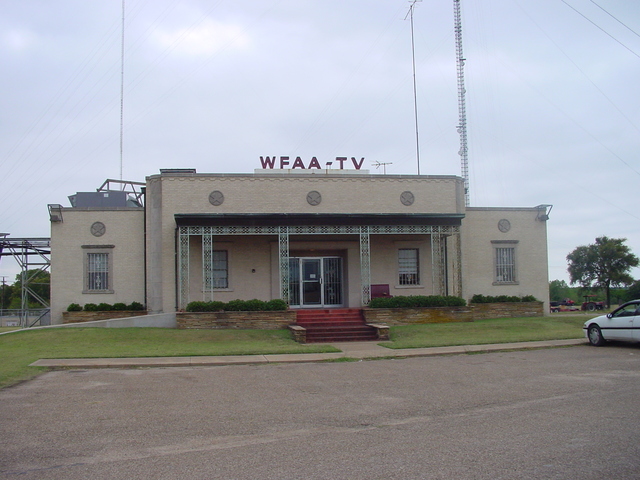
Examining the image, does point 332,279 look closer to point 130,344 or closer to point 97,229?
A: point 130,344

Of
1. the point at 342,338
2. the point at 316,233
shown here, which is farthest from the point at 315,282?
the point at 342,338

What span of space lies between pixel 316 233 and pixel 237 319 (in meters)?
4.71

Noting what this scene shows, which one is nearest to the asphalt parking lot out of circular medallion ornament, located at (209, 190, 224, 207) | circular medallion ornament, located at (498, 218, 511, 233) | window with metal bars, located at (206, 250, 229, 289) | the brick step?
the brick step

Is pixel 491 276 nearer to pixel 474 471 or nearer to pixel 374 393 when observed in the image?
pixel 374 393

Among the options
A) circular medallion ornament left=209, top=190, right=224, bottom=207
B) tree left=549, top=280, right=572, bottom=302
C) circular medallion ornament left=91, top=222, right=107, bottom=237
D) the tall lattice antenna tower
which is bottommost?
tree left=549, top=280, right=572, bottom=302

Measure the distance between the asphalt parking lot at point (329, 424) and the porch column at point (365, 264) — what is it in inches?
445

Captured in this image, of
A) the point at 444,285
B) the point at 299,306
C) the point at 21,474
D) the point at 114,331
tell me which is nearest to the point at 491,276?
the point at 444,285

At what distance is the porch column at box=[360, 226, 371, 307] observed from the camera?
24.7m

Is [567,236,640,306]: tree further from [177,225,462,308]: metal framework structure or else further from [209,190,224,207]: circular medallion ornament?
[209,190,224,207]: circular medallion ornament

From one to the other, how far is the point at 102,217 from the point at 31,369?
45.0 ft

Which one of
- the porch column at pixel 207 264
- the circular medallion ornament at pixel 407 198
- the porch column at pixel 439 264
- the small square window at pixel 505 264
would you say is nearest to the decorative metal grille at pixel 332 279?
the circular medallion ornament at pixel 407 198

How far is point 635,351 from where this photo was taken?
16062 millimetres

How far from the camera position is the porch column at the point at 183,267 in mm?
24141

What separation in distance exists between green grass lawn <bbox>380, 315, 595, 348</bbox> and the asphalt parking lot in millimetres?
5394
